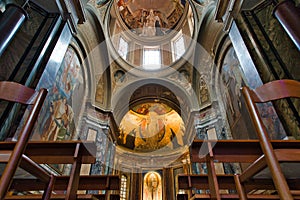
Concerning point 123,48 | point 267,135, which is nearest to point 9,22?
point 267,135

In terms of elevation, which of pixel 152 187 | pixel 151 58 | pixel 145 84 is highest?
pixel 151 58

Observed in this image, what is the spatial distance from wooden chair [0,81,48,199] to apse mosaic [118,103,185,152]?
43.9 ft

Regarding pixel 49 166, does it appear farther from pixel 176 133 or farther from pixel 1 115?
pixel 176 133

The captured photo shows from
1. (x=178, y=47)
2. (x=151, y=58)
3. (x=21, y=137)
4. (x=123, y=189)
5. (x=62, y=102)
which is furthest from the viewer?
(x=123, y=189)

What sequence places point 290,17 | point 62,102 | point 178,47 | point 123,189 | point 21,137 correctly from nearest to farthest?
point 21,137 → point 290,17 → point 62,102 → point 178,47 → point 123,189

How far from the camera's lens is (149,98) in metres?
12.5

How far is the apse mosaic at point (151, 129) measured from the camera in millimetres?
15328

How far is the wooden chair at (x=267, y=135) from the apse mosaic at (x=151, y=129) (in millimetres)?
13345

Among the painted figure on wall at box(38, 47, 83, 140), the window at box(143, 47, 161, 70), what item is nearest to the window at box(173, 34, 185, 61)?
the window at box(143, 47, 161, 70)

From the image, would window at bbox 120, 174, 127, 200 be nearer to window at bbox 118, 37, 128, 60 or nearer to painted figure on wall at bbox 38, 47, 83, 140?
window at bbox 118, 37, 128, 60

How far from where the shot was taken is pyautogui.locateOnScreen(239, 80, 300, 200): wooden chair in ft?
4.14

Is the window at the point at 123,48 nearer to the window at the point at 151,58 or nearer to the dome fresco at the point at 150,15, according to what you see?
the window at the point at 151,58

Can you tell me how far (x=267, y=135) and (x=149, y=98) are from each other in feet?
36.1

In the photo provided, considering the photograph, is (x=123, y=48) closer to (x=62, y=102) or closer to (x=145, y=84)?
(x=145, y=84)
